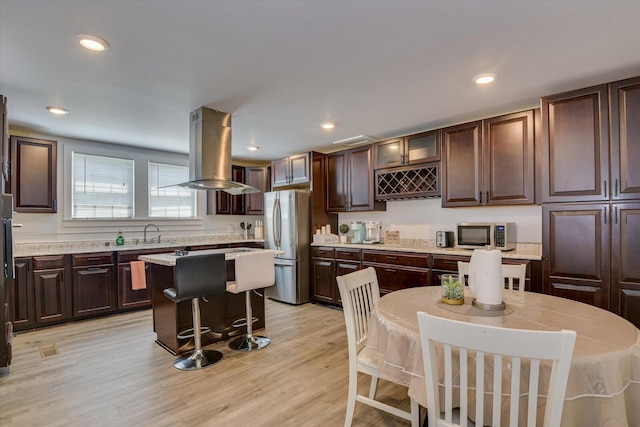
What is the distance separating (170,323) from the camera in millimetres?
3086

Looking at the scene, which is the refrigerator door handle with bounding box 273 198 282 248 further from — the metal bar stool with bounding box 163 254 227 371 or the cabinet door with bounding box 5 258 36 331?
the cabinet door with bounding box 5 258 36 331

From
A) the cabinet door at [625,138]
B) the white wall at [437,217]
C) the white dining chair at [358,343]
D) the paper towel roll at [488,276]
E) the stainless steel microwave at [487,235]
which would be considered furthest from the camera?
the white wall at [437,217]

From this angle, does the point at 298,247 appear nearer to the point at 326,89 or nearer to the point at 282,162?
the point at 282,162

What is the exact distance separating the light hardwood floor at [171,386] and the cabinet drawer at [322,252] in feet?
4.41

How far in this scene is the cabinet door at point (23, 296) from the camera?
11.9 feet

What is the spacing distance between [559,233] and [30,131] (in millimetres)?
5914

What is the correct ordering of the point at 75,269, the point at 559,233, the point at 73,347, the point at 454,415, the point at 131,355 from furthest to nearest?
the point at 75,269
the point at 73,347
the point at 131,355
the point at 559,233
the point at 454,415

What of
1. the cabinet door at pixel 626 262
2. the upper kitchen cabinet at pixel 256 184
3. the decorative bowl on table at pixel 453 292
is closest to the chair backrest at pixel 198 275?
the decorative bowl on table at pixel 453 292

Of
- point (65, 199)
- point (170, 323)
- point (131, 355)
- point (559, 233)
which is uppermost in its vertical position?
point (65, 199)

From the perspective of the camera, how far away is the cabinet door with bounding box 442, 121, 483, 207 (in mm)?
3523

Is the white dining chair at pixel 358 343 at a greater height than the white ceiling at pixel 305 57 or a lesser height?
lesser

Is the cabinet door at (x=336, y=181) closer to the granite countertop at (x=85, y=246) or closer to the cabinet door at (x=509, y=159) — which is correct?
the granite countertop at (x=85, y=246)

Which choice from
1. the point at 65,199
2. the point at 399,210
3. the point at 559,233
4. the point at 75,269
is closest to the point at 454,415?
the point at 559,233

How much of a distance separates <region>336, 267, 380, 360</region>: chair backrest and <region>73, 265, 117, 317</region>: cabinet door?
3.57 m
